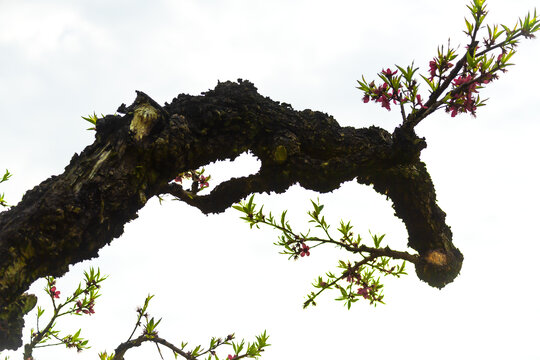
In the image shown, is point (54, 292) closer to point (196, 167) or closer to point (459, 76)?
point (196, 167)

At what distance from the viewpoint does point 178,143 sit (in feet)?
8.48

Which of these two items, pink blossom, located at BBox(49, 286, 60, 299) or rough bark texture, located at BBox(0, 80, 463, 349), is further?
pink blossom, located at BBox(49, 286, 60, 299)

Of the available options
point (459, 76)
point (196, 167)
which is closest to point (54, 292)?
point (196, 167)

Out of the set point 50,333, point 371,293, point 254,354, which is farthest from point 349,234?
point 50,333

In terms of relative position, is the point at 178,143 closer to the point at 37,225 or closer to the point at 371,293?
the point at 37,225

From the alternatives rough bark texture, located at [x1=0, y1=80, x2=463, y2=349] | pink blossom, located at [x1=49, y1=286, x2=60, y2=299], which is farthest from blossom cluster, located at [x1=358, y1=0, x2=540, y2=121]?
pink blossom, located at [x1=49, y1=286, x2=60, y2=299]

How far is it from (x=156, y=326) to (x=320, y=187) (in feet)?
5.53

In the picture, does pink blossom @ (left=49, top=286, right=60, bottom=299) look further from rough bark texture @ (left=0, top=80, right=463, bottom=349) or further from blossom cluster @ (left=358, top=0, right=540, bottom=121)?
blossom cluster @ (left=358, top=0, right=540, bottom=121)

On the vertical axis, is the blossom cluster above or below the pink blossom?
above

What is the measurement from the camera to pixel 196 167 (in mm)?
2902

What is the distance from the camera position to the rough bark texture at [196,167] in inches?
87.9

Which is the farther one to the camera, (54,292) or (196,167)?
(54,292)

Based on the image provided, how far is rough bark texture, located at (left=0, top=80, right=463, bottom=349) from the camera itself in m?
2.23

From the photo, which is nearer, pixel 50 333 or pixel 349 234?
pixel 349 234
